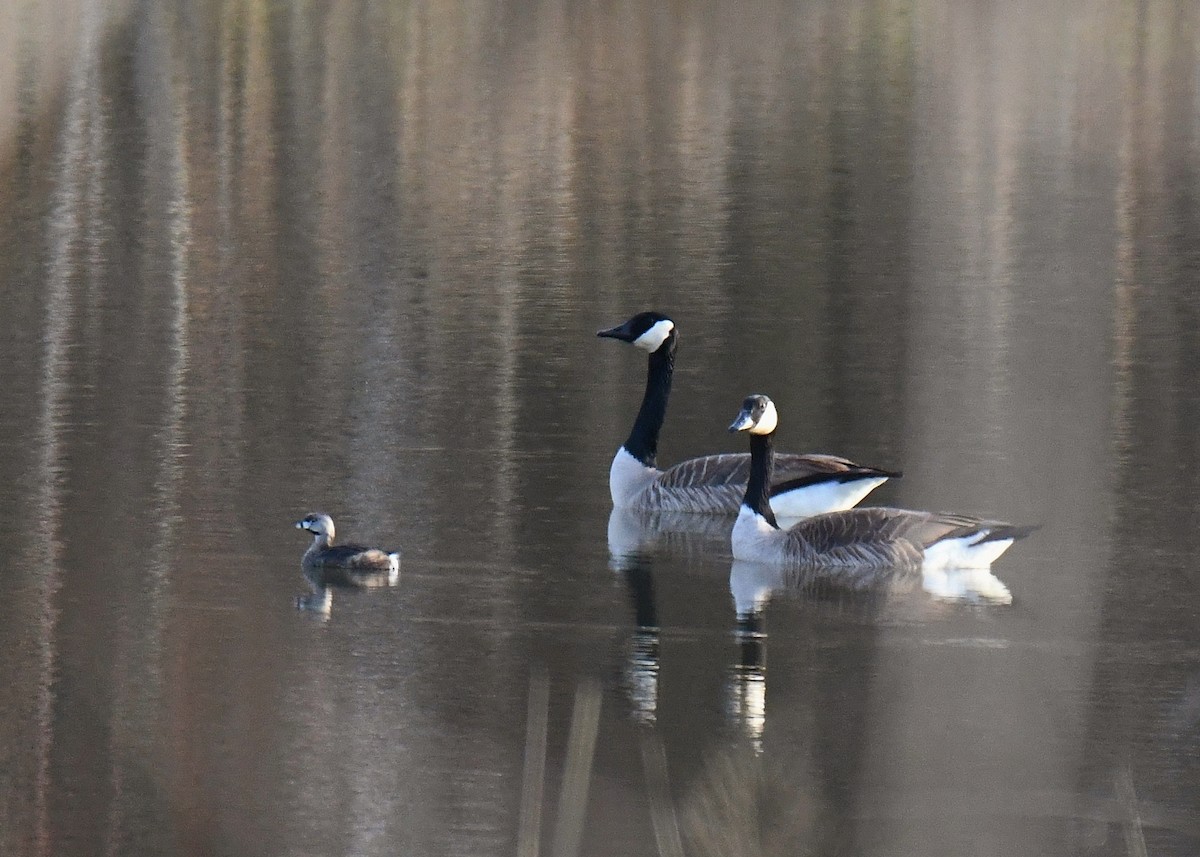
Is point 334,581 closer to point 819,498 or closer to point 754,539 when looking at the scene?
point 754,539

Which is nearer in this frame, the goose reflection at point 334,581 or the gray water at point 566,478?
the gray water at point 566,478

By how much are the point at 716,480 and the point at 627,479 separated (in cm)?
58

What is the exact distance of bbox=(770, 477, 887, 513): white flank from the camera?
477 inches

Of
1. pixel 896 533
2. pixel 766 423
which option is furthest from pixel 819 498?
pixel 896 533

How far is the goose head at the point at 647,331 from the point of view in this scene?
13820mm

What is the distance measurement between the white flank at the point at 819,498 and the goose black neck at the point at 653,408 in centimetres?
110

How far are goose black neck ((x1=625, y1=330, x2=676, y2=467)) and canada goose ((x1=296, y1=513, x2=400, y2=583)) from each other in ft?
8.62

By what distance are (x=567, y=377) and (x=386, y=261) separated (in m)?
6.08

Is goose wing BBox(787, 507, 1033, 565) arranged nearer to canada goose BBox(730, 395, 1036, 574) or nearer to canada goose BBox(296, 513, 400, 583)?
canada goose BBox(730, 395, 1036, 574)

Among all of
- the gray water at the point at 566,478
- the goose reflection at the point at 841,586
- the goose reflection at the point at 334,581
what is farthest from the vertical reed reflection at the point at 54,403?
the goose reflection at the point at 841,586

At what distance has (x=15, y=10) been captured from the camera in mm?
52625

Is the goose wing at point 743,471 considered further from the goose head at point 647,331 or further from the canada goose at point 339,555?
the canada goose at point 339,555

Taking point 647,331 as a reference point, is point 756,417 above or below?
below

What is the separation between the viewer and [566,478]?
522 inches
